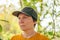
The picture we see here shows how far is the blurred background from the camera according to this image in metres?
1.20

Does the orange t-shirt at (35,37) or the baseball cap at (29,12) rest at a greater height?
the baseball cap at (29,12)

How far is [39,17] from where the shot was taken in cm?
123

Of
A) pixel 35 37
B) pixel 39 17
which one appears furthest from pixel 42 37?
pixel 39 17

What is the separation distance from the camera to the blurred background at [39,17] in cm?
120

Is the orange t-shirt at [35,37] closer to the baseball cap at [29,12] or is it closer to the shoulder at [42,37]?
the shoulder at [42,37]

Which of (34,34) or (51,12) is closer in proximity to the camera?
(34,34)

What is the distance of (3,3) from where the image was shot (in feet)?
4.02

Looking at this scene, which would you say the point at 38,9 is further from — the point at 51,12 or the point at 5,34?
the point at 5,34

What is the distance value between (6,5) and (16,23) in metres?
0.18

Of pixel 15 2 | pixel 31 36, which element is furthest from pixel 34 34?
pixel 15 2

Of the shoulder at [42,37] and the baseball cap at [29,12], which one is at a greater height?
the baseball cap at [29,12]

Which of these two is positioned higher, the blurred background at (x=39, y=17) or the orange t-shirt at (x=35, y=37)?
the blurred background at (x=39, y=17)

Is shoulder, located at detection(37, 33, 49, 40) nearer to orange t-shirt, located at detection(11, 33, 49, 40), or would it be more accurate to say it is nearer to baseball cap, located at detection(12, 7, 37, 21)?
orange t-shirt, located at detection(11, 33, 49, 40)

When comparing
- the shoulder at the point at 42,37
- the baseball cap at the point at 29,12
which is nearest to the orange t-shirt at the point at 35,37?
the shoulder at the point at 42,37
